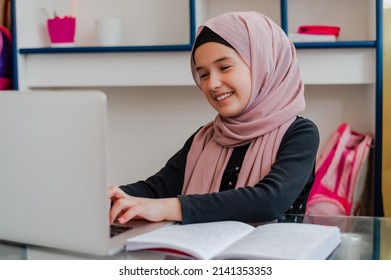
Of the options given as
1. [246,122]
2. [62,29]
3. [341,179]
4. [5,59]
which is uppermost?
[62,29]

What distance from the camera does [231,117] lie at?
4.32 ft

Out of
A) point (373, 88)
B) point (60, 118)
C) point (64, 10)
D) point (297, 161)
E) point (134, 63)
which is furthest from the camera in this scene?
point (64, 10)

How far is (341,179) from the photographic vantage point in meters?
2.02

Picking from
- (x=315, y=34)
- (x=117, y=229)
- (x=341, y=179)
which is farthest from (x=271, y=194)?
(x=315, y=34)

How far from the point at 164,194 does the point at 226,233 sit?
54 cm

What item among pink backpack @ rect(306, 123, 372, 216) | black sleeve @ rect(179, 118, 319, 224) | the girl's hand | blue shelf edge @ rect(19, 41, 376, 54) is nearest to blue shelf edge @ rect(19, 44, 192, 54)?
blue shelf edge @ rect(19, 41, 376, 54)

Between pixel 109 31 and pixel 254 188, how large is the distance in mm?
1360

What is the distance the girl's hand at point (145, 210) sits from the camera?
0.94 m

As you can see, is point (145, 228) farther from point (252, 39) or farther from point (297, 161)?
point (252, 39)

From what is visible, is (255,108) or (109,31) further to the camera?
(109,31)

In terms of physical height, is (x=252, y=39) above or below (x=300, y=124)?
above

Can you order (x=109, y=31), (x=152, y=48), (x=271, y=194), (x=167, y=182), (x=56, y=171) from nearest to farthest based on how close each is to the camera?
(x=56, y=171)
(x=271, y=194)
(x=167, y=182)
(x=152, y=48)
(x=109, y=31)

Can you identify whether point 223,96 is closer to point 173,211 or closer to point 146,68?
point 173,211

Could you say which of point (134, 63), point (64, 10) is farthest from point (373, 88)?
point (64, 10)
